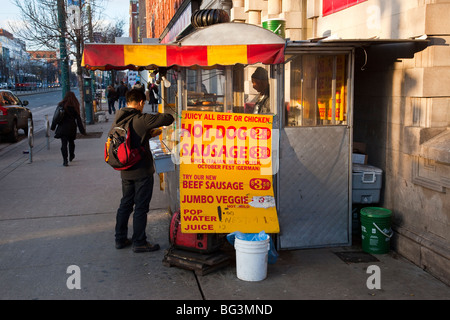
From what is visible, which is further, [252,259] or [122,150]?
[122,150]

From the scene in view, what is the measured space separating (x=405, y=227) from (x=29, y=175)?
8.08 meters

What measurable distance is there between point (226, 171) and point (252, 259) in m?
1.07

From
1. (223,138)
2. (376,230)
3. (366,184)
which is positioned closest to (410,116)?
(366,184)

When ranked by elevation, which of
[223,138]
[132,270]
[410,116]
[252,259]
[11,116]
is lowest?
[132,270]

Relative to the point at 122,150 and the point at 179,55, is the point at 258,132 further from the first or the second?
the point at 122,150

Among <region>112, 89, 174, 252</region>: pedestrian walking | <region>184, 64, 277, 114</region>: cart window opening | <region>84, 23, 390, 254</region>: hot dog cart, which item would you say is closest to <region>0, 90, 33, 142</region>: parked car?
<region>184, 64, 277, 114</region>: cart window opening

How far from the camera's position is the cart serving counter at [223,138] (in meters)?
5.31

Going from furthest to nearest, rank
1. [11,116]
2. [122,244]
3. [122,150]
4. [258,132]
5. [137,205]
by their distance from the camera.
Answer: [11,116], [122,244], [137,205], [258,132], [122,150]

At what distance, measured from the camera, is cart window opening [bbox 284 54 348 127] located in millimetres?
6023

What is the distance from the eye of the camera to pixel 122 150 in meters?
5.47

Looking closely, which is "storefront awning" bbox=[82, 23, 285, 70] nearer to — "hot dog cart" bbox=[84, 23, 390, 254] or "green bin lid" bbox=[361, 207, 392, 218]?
"hot dog cart" bbox=[84, 23, 390, 254]

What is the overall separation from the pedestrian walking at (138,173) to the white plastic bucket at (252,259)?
1370mm

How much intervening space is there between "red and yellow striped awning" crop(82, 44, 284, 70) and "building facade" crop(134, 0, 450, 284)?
1.02 m

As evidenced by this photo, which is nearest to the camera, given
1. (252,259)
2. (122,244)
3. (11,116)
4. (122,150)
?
(252,259)
